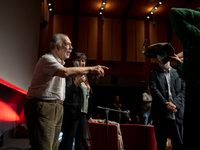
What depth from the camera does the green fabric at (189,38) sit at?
3.14 feet

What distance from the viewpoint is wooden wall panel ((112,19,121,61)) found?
28.7ft

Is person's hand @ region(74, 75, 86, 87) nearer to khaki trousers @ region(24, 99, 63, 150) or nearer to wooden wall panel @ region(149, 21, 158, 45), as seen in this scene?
khaki trousers @ region(24, 99, 63, 150)

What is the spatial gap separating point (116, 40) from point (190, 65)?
8.09 m

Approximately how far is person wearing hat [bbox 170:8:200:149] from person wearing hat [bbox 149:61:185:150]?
40.0 inches

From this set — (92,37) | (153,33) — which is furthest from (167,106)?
(153,33)

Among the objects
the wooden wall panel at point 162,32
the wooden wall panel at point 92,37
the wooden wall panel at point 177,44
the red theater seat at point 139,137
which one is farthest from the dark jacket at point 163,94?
the wooden wall panel at point 162,32

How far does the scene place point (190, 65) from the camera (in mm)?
981

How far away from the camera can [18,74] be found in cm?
372

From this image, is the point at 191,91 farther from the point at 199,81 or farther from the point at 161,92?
the point at 161,92

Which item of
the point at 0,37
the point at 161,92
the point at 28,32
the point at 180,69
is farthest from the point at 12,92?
the point at 180,69

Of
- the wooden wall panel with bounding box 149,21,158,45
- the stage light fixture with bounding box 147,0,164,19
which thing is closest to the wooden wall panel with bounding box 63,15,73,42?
the stage light fixture with bounding box 147,0,164,19

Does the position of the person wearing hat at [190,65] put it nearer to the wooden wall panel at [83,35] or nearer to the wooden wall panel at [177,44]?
the wooden wall panel at [83,35]

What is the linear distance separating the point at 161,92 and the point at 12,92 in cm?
338

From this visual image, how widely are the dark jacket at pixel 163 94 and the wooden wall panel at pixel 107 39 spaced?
6588 mm
